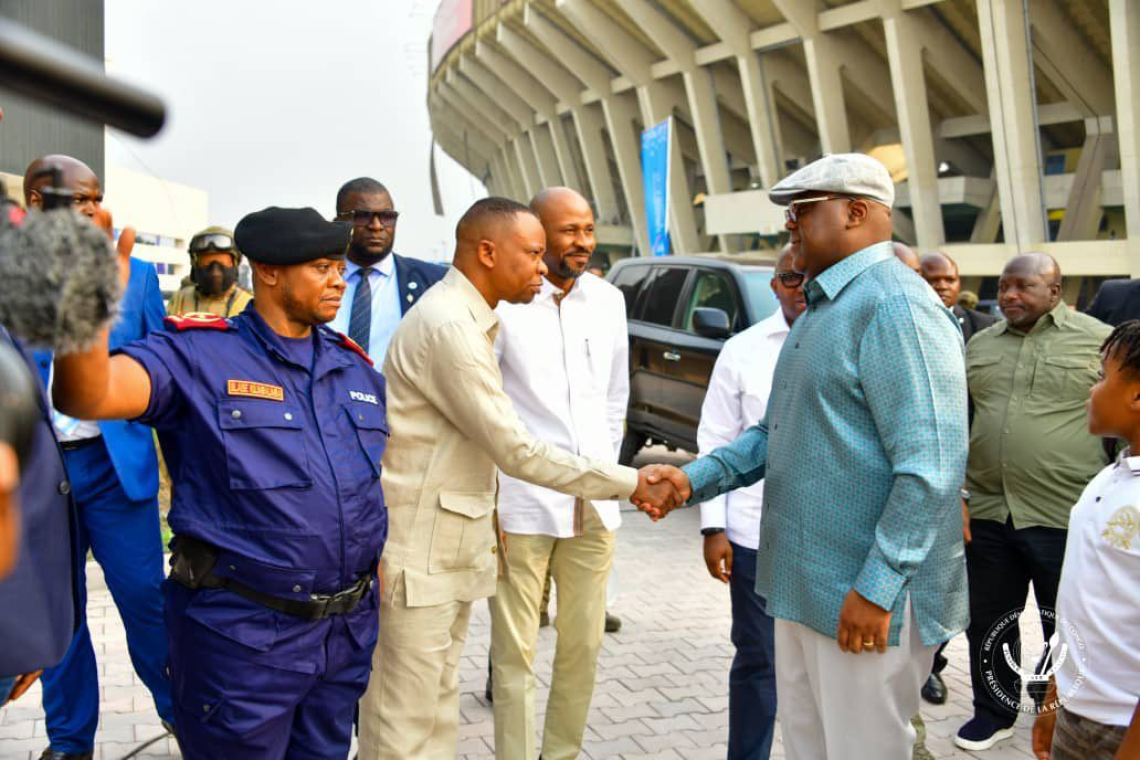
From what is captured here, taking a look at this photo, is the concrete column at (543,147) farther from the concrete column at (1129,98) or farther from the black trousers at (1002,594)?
the black trousers at (1002,594)

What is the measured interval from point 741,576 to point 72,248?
325 cm

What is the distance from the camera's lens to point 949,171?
28.1 m

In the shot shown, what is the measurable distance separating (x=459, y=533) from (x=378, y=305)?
5.51 ft


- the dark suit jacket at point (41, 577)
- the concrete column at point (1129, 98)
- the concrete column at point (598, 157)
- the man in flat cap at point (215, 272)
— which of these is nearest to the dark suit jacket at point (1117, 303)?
the man in flat cap at point (215, 272)

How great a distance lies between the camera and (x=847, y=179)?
2.64m

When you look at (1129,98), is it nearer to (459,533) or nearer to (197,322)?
(459,533)

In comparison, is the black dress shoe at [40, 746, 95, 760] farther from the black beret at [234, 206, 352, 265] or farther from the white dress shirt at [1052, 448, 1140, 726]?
the white dress shirt at [1052, 448, 1140, 726]

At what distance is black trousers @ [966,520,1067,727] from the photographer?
425cm

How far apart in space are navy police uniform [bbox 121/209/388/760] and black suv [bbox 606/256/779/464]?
5.17 meters

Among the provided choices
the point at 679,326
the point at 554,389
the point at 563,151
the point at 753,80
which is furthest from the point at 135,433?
the point at 563,151

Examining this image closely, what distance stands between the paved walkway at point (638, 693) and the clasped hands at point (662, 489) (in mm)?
1375

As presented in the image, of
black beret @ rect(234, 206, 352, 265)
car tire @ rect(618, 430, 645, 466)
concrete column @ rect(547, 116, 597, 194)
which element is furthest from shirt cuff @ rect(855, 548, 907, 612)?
concrete column @ rect(547, 116, 597, 194)

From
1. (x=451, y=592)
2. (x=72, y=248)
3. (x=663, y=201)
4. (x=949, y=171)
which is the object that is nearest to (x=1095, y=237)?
(x=949, y=171)

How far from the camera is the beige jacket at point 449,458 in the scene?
10.1 feet
